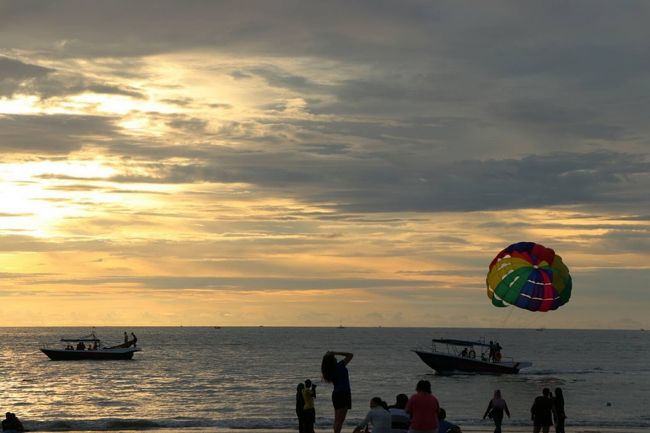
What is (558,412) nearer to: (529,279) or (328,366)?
(328,366)

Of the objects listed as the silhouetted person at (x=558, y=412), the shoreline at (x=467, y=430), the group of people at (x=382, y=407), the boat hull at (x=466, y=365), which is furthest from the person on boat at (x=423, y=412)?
the boat hull at (x=466, y=365)

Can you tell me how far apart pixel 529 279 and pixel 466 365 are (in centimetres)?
2023

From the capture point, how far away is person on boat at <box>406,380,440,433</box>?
49.5 feet

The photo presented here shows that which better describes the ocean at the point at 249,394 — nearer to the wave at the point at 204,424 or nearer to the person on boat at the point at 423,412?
the wave at the point at 204,424

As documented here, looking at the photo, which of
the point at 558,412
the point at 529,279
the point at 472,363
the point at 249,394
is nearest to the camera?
the point at 558,412

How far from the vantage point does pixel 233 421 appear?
1618 inches

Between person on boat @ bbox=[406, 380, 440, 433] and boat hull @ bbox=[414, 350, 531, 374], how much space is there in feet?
172

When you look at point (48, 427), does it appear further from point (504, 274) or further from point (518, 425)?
point (504, 274)

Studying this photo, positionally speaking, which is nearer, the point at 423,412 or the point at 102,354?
the point at 423,412

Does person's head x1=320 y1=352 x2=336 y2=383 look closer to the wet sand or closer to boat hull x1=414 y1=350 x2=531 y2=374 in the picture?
the wet sand

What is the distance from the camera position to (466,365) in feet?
221

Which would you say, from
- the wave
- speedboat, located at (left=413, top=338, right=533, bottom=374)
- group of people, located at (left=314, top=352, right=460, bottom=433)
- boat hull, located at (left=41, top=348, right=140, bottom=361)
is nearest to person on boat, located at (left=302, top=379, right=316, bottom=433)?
group of people, located at (left=314, top=352, right=460, bottom=433)

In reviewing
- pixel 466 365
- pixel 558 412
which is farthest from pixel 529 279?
pixel 558 412

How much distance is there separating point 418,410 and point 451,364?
55795 millimetres
